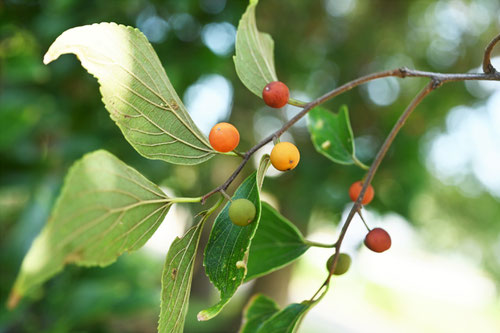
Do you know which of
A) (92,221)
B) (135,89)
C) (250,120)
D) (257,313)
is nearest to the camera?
(92,221)

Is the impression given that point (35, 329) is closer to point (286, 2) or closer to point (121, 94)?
point (121, 94)

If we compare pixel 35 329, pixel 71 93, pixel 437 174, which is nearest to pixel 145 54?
pixel 71 93

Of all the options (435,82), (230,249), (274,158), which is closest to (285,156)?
(274,158)

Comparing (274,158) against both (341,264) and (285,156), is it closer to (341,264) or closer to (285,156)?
(285,156)

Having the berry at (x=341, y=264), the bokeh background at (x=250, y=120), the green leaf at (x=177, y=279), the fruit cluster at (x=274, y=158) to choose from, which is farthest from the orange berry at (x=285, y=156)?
the bokeh background at (x=250, y=120)

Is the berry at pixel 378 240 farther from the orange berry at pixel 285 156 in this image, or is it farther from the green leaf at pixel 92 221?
the green leaf at pixel 92 221

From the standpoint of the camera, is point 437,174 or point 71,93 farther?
point 437,174
